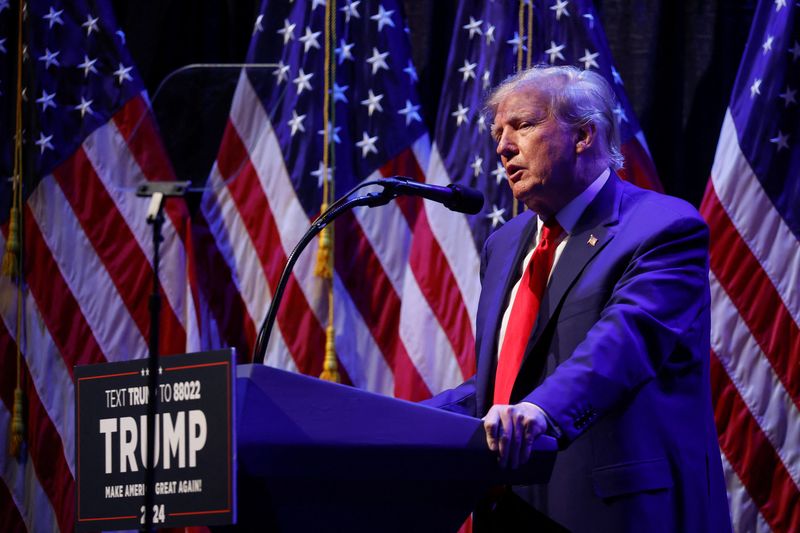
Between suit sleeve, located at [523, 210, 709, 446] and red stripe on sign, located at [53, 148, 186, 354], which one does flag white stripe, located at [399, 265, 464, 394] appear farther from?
suit sleeve, located at [523, 210, 709, 446]

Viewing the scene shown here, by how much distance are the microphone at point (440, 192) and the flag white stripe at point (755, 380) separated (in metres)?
1.64

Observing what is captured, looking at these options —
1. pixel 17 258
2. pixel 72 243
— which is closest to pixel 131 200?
pixel 72 243

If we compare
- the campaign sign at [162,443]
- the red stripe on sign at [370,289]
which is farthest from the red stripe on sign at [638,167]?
the campaign sign at [162,443]

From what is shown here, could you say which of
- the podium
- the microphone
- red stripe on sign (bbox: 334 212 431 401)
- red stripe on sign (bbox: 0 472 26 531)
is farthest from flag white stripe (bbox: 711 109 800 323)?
red stripe on sign (bbox: 0 472 26 531)

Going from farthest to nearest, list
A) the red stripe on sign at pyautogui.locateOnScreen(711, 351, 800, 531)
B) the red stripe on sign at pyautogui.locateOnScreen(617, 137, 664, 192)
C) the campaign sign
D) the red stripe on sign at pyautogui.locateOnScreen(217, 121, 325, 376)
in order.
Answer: the red stripe on sign at pyautogui.locateOnScreen(217, 121, 325, 376) < the red stripe on sign at pyautogui.locateOnScreen(617, 137, 664, 192) < the red stripe on sign at pyautogui.locateOnScreen(711, 351, 800, 531) < the campaign sign

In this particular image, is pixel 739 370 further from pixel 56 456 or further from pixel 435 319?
pixel 56 456

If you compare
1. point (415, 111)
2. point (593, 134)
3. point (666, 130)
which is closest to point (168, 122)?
point (415, 111)

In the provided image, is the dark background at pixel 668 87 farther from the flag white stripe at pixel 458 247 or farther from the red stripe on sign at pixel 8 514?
the red stripe on sign at pixel 8 514

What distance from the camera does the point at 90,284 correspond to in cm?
432

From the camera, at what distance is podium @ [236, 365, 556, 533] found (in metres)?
1.51

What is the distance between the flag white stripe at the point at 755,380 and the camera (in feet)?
11.5

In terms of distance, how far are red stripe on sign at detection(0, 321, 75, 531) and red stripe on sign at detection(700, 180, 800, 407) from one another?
2.55m

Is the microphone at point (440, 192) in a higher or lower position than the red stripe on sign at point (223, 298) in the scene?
higher

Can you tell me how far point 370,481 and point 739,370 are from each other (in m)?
2.29
